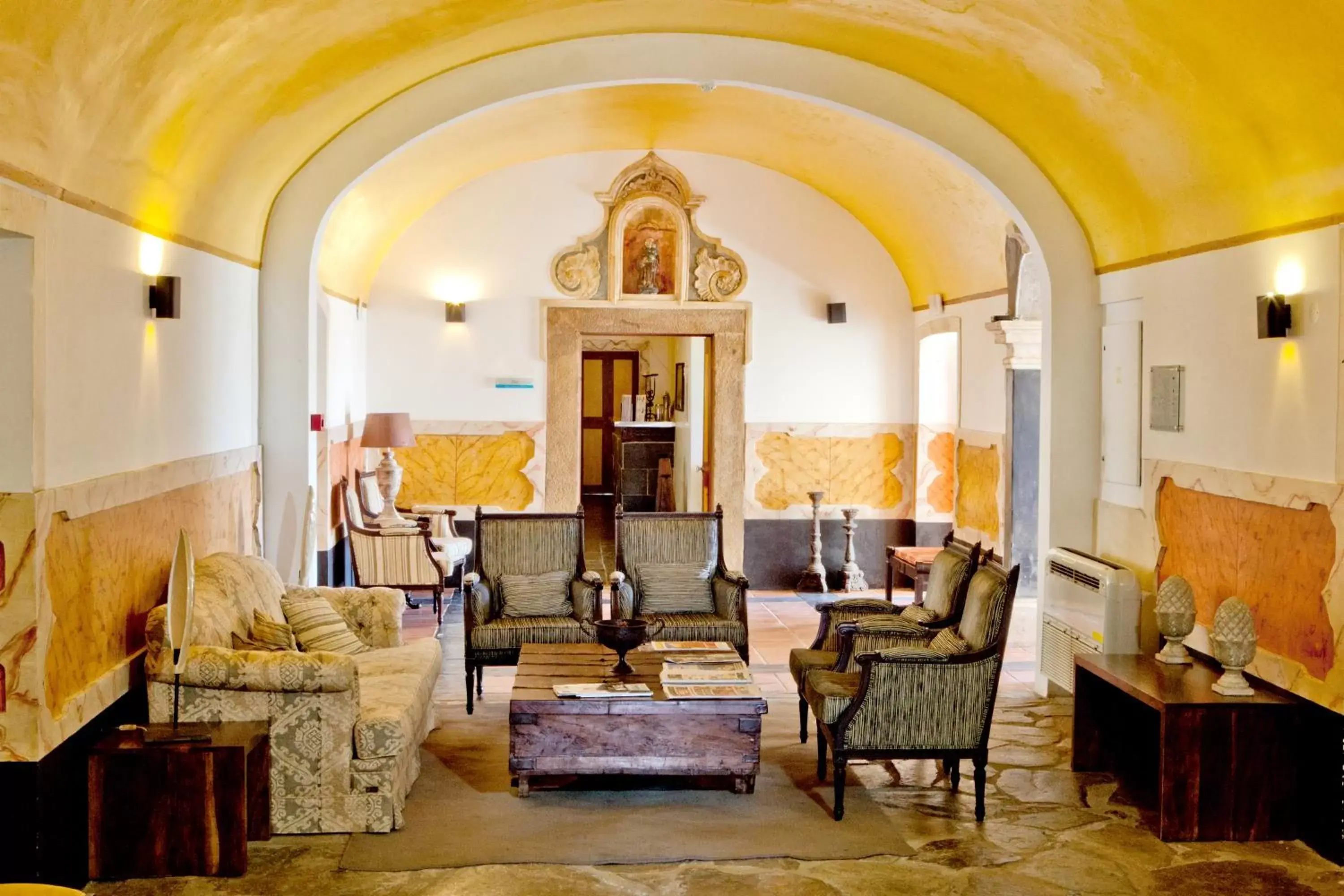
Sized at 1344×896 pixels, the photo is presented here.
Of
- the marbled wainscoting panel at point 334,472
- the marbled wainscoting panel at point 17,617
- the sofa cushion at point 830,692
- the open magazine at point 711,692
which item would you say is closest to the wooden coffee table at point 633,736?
the open magazine at point 711,692

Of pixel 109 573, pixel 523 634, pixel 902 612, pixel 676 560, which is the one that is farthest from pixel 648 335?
pixel 109 573

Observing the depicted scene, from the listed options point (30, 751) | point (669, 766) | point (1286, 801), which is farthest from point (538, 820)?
point (1286, 801)

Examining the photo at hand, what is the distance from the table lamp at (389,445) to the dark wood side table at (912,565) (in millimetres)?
3769

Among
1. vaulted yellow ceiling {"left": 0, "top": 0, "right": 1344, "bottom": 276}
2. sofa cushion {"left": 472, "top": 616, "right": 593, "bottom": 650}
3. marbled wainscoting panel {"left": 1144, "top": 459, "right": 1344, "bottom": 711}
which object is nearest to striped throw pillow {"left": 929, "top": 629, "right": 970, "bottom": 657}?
marbled wainscoting panel {"left": 1144, "top": 459, "right": 1344, "bottom": 711}

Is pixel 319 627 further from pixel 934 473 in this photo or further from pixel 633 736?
pixel 934 473

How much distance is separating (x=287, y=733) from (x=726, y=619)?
9.24 ft

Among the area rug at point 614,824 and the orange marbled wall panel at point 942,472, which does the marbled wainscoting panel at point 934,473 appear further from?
the area rug at point 614,824

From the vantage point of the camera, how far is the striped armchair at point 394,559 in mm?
9242

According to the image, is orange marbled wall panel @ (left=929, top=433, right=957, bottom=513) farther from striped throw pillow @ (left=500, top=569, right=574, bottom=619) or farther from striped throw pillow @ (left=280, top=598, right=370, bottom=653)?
striped throw pillow @ (left=280, top=598, right=370, bottom=653)

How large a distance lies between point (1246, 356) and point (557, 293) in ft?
20.1

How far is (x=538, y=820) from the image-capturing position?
16.8 ft

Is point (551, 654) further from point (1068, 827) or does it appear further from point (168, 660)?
point (1068, 827)

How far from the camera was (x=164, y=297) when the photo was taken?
205 inches

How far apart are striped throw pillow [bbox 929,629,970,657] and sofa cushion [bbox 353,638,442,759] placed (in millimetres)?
2269
